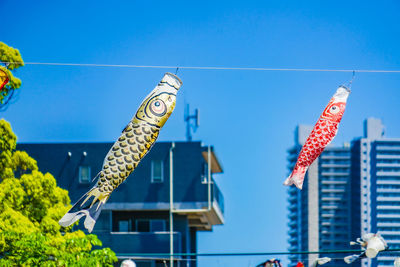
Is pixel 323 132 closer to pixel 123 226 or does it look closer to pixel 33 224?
pixel 33 224

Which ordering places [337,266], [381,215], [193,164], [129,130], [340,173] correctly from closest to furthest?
[129,130]
[193,164]
[337,266]
[381,215]
[340,173]

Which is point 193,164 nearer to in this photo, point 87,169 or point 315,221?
point 87,169

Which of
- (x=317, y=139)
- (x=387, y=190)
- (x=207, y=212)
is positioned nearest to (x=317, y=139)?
(x=317, y=139)

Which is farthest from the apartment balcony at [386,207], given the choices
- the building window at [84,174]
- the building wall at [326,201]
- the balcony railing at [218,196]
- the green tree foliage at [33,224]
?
the green tree foliage at [33,224]

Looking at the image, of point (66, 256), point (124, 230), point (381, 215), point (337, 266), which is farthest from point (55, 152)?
point (381, 215)

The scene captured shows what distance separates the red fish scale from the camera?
14.4 metres

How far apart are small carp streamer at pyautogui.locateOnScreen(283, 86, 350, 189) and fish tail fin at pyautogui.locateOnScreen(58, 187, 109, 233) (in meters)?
2.78

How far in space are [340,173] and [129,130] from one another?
135798 millimetres

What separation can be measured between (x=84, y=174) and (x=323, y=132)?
22.3m

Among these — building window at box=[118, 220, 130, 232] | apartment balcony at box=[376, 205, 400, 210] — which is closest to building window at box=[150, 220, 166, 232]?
building window at box=[118, 220, 130, 232]

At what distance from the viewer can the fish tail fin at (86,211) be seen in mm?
13133

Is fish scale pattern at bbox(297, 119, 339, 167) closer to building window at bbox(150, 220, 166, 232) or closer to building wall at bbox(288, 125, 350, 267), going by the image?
building window at bbox(150, 220, 166, 232)

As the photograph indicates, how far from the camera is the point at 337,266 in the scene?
387 feet

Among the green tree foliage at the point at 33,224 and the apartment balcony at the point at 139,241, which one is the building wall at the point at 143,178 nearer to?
the apartment balcony at the point at 139,241
